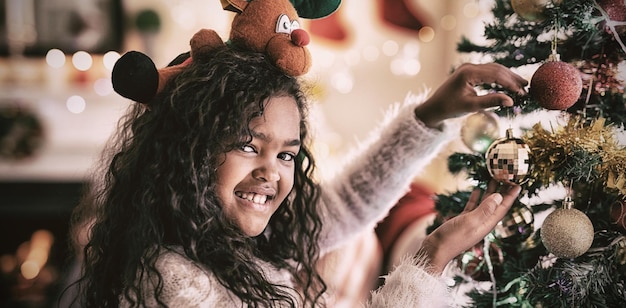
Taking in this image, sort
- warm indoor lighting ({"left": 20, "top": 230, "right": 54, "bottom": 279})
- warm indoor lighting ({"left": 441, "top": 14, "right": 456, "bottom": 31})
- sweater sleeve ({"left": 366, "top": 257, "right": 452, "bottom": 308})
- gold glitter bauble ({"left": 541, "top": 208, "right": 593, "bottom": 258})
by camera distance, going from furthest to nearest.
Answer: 1. warm indoor lighting ({"left": 441, "top": 14, "right": 456, "bottom": 31})
2. warm indoor lighting ({"left": 20, "top": 230, "right": 54, "bottom": 279})
3. sweater sleeve ({"left": 366, "top": 257, "right": 452, "bottom": 308})
4. gold glitter bauble ({"left": 541, "top": 208, "right": 593, "bottom": 258})

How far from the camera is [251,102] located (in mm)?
982

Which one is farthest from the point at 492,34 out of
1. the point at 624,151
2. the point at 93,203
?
the point at 93,203

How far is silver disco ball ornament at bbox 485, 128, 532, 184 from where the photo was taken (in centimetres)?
83

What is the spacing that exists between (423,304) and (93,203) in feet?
2.13

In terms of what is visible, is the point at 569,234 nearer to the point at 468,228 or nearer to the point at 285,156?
the point at 468,228

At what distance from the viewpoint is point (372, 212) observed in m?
1.27

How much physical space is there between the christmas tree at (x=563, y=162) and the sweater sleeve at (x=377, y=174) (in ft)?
0.70

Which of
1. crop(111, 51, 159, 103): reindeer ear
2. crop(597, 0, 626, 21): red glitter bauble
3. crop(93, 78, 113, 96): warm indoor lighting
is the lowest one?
crop(93, 78, 113, 96): warm indoor lighting

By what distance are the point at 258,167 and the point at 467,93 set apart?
34 cm

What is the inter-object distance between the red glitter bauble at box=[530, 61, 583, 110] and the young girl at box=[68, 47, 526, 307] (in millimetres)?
65

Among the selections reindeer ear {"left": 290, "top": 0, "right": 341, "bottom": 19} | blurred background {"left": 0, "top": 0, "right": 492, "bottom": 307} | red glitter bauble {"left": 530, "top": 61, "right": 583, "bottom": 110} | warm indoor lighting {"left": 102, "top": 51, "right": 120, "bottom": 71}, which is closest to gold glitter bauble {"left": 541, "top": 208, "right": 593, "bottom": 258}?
red glitter bauble {"left": 530, "top": 61, "right": 583, "bottom": 110}

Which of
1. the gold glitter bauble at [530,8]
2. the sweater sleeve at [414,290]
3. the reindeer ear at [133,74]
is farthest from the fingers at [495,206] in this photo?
the reindeer ear at [133,74]

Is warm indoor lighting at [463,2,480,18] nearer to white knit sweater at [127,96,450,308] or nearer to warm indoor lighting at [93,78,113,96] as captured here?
warm indoor lighting at [93,78,113,96]

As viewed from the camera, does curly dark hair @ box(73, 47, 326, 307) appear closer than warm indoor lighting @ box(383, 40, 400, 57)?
Yes
